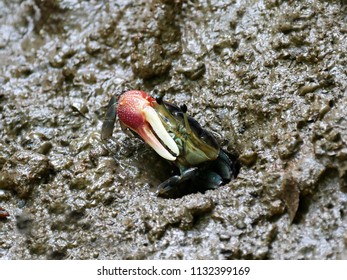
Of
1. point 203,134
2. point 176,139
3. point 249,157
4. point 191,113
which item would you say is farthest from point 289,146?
point 191,113

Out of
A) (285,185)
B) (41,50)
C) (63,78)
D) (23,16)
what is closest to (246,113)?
(285,185)

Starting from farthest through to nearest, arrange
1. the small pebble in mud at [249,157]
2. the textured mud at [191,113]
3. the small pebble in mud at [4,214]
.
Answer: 1. the small pebble in mud at [4,214]
2. the small pebble in mud at [249,157]
3. the textured mud at [191,113]

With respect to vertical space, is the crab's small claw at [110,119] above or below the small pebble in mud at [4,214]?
above

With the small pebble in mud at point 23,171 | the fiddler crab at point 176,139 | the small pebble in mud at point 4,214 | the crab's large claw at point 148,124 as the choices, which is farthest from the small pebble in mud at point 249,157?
the small pebble in mud at point 4,214

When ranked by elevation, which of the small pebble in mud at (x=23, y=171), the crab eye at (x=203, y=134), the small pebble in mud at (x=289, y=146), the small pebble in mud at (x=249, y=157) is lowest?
the small pebble in mud at (x=249, y=157)

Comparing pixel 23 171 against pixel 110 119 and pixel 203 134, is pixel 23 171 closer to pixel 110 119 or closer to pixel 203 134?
pixel 110 119

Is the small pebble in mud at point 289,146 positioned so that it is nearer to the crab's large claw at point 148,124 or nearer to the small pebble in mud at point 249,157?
the small pebble in mud at point 249,157
